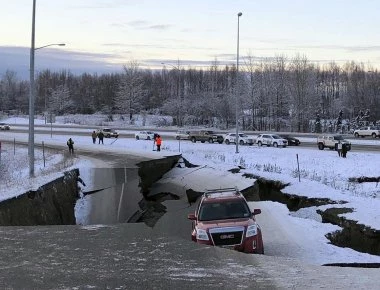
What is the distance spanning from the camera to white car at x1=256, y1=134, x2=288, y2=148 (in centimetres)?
5436

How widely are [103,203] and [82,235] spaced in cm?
1180

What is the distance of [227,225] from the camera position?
12602 millimetres

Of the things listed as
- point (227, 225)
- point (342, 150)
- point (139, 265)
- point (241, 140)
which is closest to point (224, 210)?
point (227, 225)

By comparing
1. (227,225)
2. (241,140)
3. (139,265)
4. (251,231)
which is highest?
(241,140)

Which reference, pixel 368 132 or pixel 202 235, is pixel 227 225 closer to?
pixel 202 235

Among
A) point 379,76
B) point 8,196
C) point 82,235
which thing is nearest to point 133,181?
point 8,196

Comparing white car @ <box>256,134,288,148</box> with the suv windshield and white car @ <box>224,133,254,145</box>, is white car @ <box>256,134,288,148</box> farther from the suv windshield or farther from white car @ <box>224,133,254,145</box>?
the suv windshield

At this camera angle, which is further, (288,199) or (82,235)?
(288,199)

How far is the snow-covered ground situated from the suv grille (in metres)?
2.50

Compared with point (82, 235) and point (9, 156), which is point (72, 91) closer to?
point (9, 156)

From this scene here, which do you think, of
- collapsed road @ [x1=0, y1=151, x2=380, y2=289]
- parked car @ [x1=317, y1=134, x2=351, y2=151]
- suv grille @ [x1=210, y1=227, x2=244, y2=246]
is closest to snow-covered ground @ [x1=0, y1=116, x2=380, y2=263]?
suv grille @ [x1=210, y1=227, x2=244, y2=246]

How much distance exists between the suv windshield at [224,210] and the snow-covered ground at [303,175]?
238 cm

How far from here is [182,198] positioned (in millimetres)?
28922

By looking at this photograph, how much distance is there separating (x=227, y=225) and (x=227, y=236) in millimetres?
285
